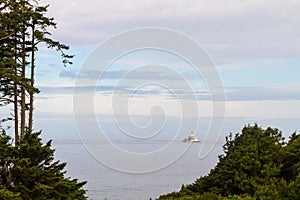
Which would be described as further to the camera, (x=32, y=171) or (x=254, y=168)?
(x=254, y=168)

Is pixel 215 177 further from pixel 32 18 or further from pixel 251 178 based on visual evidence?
pixel 32 18

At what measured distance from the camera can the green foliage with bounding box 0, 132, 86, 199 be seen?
17.7 m

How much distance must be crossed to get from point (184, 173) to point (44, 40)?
49637 mm

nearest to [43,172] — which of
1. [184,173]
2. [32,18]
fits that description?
[32,18]

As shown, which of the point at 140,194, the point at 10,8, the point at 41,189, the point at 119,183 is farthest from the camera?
the point at 119,183

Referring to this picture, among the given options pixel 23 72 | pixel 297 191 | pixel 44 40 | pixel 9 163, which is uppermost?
pixel 44 40

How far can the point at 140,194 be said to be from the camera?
5206 centimetres

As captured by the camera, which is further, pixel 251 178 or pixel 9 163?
pixel 251 178

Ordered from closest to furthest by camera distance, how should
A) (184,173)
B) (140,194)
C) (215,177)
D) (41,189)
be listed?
1. (41,189)
2. (215,177)
3. (140,194)
4. (184,173)

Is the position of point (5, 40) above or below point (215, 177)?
above

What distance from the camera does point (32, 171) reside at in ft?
58.6

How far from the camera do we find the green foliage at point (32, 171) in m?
17.7

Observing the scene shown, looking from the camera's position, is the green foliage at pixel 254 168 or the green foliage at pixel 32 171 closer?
the green foliage at pixel 32 171

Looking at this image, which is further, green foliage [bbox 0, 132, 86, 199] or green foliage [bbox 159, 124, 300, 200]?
green foliage [bbox 159, 124, 300, 200]
